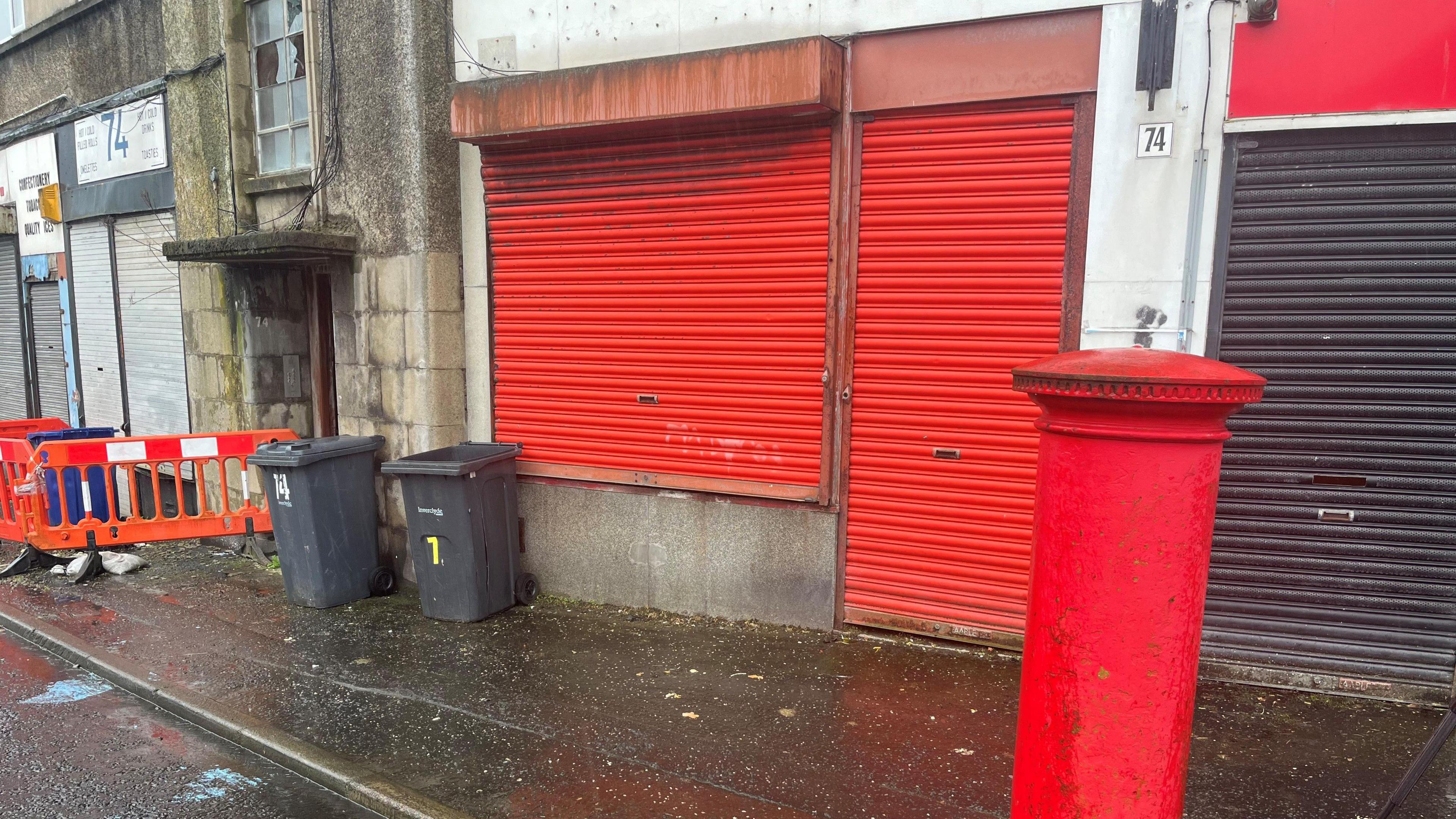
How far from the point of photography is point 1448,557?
16.0ft

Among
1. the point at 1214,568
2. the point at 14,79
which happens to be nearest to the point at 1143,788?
the point at 1214,568

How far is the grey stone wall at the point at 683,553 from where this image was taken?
6281 mm

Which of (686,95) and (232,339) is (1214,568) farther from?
(232,339)

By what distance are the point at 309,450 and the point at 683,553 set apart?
3.11 metres

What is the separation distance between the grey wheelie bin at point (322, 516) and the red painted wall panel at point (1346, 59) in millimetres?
6709

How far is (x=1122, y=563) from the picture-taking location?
2137 mm

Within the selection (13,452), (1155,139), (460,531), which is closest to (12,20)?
(13,452)

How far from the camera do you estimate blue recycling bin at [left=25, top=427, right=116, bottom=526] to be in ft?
26.4

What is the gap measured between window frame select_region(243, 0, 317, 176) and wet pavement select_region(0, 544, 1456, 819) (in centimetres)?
428

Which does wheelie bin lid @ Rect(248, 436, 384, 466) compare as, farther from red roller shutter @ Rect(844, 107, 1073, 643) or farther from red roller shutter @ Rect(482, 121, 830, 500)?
red roller shutter @ Rect(844, 107, 1073, 643)

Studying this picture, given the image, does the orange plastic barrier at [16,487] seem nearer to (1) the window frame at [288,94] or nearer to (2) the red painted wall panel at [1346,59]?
(1) the window frame at [288,94]

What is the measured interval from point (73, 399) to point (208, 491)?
4087mm

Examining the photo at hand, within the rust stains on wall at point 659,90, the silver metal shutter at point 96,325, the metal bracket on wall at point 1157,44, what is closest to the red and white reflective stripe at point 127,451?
the silver metal shutter at point 96,325

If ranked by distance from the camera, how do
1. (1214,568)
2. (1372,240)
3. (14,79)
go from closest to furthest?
1. (1372,240)
2. (1214,568)
3. (14,79)
